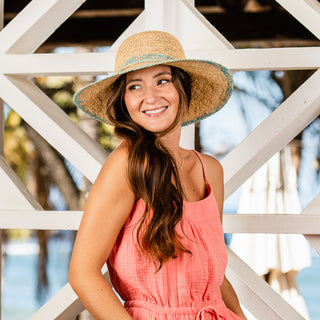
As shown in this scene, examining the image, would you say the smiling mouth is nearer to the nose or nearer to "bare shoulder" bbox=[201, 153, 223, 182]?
the nose

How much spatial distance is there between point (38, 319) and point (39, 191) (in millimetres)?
9492

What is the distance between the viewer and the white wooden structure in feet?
7.38

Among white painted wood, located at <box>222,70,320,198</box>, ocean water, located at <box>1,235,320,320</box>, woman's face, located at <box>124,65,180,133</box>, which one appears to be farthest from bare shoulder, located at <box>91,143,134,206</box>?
ocean water, located at <box>1,235,320,320</box>

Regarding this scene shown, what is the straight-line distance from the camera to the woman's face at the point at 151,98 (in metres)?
1.86

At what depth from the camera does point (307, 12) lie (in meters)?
2.29

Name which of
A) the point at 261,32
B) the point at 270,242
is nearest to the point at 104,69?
the point at 261,32

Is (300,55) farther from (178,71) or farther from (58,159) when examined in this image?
(58,159)

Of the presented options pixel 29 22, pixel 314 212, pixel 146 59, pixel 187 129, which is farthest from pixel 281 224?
pixel 29 22

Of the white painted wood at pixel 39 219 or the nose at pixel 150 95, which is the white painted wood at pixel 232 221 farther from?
the nose at pixel 150 95

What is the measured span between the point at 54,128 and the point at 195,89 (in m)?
0.59

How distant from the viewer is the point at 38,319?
2.32 metres

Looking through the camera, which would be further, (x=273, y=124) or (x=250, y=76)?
(x=250, y=76)

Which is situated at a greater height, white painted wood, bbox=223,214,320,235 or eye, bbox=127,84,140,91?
eye, bbox=127,84,140,91

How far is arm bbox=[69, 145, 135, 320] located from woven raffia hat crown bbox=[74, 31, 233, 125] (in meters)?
0.33
